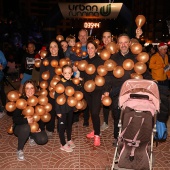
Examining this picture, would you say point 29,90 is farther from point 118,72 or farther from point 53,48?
point 118,72

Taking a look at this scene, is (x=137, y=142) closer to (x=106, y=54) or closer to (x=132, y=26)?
(x=106, y=54)

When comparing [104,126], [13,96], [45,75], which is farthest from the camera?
[104,126]

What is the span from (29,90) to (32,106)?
27cm

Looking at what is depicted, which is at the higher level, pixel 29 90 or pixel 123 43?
pixel 123 43

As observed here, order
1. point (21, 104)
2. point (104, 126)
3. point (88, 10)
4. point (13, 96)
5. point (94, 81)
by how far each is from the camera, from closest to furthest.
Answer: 1. point (21, 104)
2. point (13, 96)
3. point (94, 81)
4. point (104, 126)
5. point (88, 10)

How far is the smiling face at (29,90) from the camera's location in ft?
12.2

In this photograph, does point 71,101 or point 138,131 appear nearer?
point 138,131

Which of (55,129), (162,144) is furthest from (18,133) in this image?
(162,144)

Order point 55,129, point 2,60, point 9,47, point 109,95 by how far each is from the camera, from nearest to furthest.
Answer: point 109,95 < point 55,129 < point 2,60 < point 9,47

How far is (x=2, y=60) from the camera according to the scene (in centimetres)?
511

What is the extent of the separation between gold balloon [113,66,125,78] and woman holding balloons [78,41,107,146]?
0.66ft

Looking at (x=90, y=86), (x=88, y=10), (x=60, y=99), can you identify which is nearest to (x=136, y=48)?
(x=90, y=86)

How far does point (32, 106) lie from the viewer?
3770 mm

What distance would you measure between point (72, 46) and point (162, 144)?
2586mm
